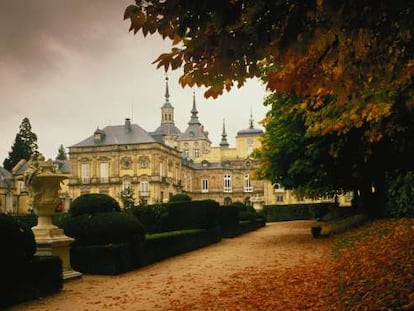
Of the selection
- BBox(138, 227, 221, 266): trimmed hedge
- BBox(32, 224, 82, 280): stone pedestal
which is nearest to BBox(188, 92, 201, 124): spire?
BBox(138, 227, 221, 266): trimmed hedge

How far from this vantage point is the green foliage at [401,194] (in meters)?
15.0

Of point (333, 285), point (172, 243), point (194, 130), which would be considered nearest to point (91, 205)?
point (172, 243)

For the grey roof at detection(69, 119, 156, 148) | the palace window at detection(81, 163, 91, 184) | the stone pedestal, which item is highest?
the grey roof at detection(69, 119, 156, 148)

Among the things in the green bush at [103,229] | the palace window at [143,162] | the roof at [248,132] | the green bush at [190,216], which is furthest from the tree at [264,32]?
the roof at [248,132]

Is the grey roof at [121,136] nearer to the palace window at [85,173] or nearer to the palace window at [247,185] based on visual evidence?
the palace window at [85,173]

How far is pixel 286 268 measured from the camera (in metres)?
11.1

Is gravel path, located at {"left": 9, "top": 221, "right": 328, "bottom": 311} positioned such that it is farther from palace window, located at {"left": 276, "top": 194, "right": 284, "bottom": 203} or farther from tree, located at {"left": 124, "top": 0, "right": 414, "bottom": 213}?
palace window, located at {"left": 276, "top": 194, "right": 284, "bottom": 203}

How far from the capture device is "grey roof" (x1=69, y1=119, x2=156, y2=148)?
6531 centimetres

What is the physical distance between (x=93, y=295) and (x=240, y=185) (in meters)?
74.8

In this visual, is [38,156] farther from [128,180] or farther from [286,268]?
[128,180]

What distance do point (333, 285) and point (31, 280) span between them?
17.1ft

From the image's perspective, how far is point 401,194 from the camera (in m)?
15.5

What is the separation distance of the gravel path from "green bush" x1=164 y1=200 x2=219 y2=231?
131 inches

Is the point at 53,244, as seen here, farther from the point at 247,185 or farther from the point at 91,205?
the point at 247,185
